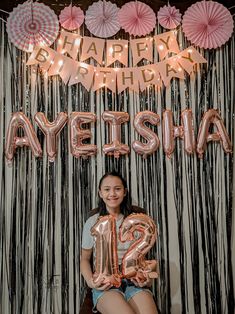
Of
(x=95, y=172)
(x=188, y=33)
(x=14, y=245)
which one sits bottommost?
(x=14, y=245)

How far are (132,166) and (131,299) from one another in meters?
1.02

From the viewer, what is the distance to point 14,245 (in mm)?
2879

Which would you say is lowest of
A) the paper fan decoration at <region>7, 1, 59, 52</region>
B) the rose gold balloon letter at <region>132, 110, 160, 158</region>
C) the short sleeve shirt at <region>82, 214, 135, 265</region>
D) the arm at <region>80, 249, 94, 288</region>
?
the arm at <region>80, 249, 94, 288</region>

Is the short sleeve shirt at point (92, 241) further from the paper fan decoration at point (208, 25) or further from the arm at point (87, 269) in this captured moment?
the paper fan decoration at point (208, 25)

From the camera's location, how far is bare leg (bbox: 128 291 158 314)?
7.18 ft

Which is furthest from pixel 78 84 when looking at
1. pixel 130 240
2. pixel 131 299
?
pixel 131 299

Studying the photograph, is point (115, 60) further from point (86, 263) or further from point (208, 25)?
point (86, 263)

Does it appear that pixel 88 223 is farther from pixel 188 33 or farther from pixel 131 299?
pixel 188 33

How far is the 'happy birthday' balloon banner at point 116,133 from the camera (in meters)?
2.84

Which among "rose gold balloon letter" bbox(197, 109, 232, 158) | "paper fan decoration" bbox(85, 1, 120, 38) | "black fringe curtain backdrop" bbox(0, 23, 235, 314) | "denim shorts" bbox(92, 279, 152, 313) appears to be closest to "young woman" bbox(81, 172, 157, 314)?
"denim shorts" bbox(92, 279, 152, 313)

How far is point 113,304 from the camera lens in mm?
2176

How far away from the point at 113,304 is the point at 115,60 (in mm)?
1750

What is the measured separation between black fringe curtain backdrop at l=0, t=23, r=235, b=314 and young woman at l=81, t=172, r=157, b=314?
0.30 metres

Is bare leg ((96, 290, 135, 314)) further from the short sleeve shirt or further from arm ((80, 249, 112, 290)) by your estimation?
the short sleeve shirt
